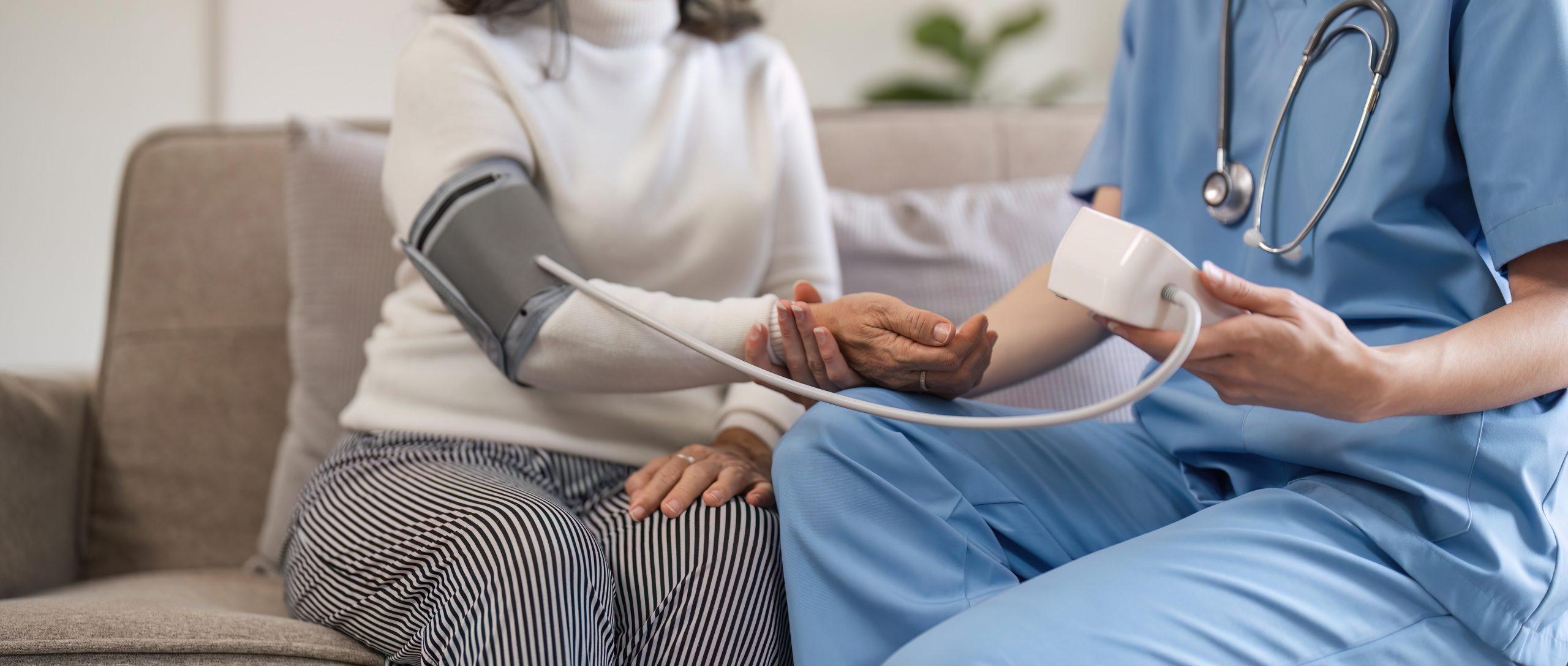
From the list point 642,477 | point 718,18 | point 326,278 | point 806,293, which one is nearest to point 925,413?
point 806,293

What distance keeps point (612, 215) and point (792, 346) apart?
30 centimetres

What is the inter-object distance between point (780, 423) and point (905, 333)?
30 centimetres

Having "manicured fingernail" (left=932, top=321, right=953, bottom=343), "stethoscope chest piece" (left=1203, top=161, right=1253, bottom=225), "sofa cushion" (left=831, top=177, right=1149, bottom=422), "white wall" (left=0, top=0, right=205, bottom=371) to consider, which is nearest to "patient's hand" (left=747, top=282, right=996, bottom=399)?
"manicured fingernail" (left=932, top=321, right=953, bottom=343)

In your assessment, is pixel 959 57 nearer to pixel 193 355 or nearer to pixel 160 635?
pixel 193 355

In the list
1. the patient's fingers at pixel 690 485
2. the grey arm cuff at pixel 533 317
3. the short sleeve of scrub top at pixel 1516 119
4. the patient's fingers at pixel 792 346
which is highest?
the short sleeve of scrub top at pixel 1516 119

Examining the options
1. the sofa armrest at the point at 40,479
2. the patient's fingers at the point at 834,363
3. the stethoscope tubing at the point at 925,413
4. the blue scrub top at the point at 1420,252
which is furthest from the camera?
the sofa armrest at the point at 40,479

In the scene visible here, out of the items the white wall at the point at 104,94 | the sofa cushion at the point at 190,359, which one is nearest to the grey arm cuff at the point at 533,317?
the sofa cushion at the point at 190,359

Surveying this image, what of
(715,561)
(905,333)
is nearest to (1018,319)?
(905,333)

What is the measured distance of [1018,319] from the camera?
2.90 feet

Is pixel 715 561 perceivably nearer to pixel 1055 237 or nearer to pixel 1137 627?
pixel 1137 627

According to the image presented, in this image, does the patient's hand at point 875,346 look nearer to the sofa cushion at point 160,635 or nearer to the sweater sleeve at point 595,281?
the sweater sleeve at point 595,281

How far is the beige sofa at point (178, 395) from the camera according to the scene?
3.68ft

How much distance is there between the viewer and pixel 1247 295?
0.56 meters

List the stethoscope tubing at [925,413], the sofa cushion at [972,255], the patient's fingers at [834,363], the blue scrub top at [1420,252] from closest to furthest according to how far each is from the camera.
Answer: the stethoscope tubing at [925,413] → the blue scrub top at [1420,252] → the patient's fingers at [834,363] → the sofa cushion at [972,255]
